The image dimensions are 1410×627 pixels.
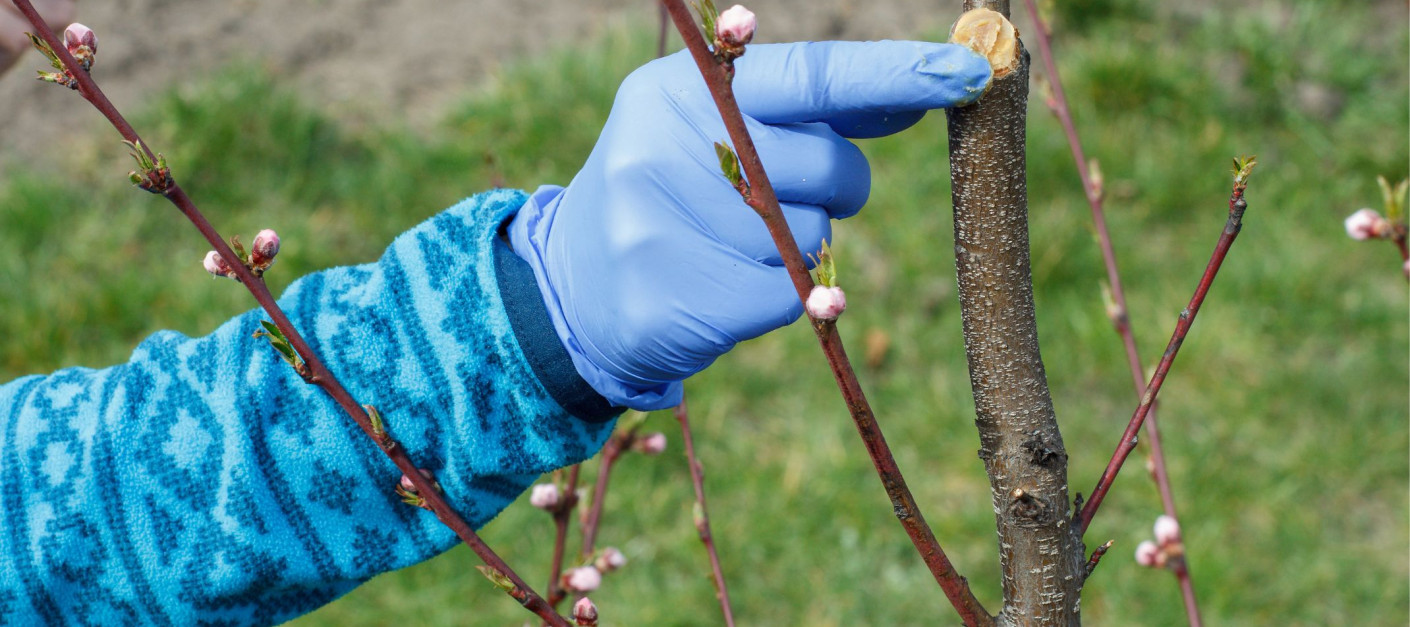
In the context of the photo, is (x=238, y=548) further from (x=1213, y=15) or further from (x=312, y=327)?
(x=1213, y=15)

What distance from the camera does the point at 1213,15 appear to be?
3.51 meters

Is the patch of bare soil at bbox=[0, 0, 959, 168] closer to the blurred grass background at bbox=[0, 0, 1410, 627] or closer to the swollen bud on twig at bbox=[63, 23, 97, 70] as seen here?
the blurred grass background at bbox=[0, 0, 1410, 627]

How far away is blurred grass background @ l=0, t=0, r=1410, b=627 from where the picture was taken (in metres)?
2.52

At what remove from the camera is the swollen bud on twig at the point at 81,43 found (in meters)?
0.92

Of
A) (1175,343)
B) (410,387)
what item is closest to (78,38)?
(410,387)

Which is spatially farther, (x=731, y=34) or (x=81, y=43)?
(x=81, y=43)

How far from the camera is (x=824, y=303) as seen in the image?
752 mm

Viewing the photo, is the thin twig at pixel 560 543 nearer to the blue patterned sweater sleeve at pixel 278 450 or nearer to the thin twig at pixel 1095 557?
the blue patterned sweater sleeve at pixel 278 450

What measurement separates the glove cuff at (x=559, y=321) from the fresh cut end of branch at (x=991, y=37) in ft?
1.75

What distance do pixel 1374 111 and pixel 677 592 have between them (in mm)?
2508

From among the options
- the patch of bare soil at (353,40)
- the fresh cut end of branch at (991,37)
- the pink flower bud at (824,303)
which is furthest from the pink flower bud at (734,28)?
the patch of bare soil at (353,40)

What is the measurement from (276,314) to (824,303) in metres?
0.46

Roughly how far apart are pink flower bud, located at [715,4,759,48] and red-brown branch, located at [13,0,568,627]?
1.34 ft

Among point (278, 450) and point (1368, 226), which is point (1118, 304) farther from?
point (278, 450)
